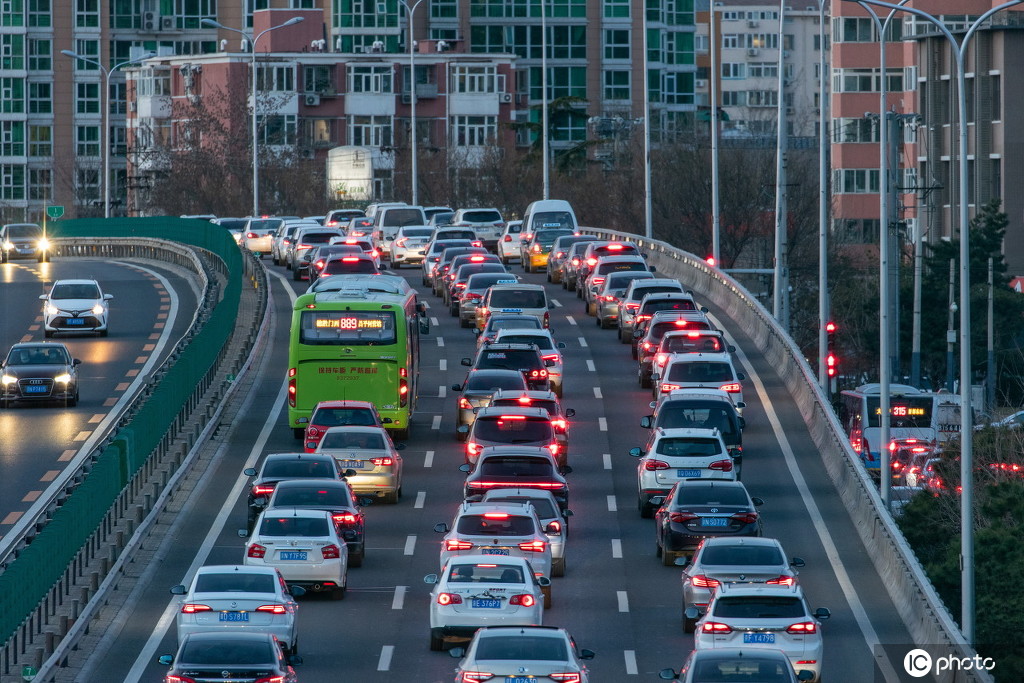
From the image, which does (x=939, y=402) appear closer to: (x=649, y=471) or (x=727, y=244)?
(x=649, y=471)

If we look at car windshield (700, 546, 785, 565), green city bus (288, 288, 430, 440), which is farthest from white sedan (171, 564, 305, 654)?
green city bus (288, 288, 430, 440)

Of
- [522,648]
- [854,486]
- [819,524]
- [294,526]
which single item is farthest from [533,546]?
[854,486]

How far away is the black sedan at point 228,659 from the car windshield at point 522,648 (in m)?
2.06

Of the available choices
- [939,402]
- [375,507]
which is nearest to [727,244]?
[939,402]

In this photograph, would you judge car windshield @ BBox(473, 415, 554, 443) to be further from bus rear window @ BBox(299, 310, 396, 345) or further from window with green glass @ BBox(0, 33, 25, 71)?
window with green glass @ BBox(0, 33, 25, 71)

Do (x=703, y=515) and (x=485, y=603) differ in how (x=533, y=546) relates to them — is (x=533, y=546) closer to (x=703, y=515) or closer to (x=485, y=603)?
(x=485, y=603)

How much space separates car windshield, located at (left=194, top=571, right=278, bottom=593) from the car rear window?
4182 millimetres

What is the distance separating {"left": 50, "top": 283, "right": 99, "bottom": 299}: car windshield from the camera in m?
54.8

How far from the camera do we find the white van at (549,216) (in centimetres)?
A: 7369

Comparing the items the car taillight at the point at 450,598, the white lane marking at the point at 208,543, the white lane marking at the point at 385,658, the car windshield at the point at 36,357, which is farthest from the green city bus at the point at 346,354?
the car taillight at the point at 450,598

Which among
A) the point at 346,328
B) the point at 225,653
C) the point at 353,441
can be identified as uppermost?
the point at 346,328

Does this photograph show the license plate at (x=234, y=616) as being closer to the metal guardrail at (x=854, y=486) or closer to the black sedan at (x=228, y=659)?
the black sedan at (x=228, y=659)

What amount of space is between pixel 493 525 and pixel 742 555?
11.7 ft

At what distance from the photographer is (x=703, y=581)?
25172 mm
